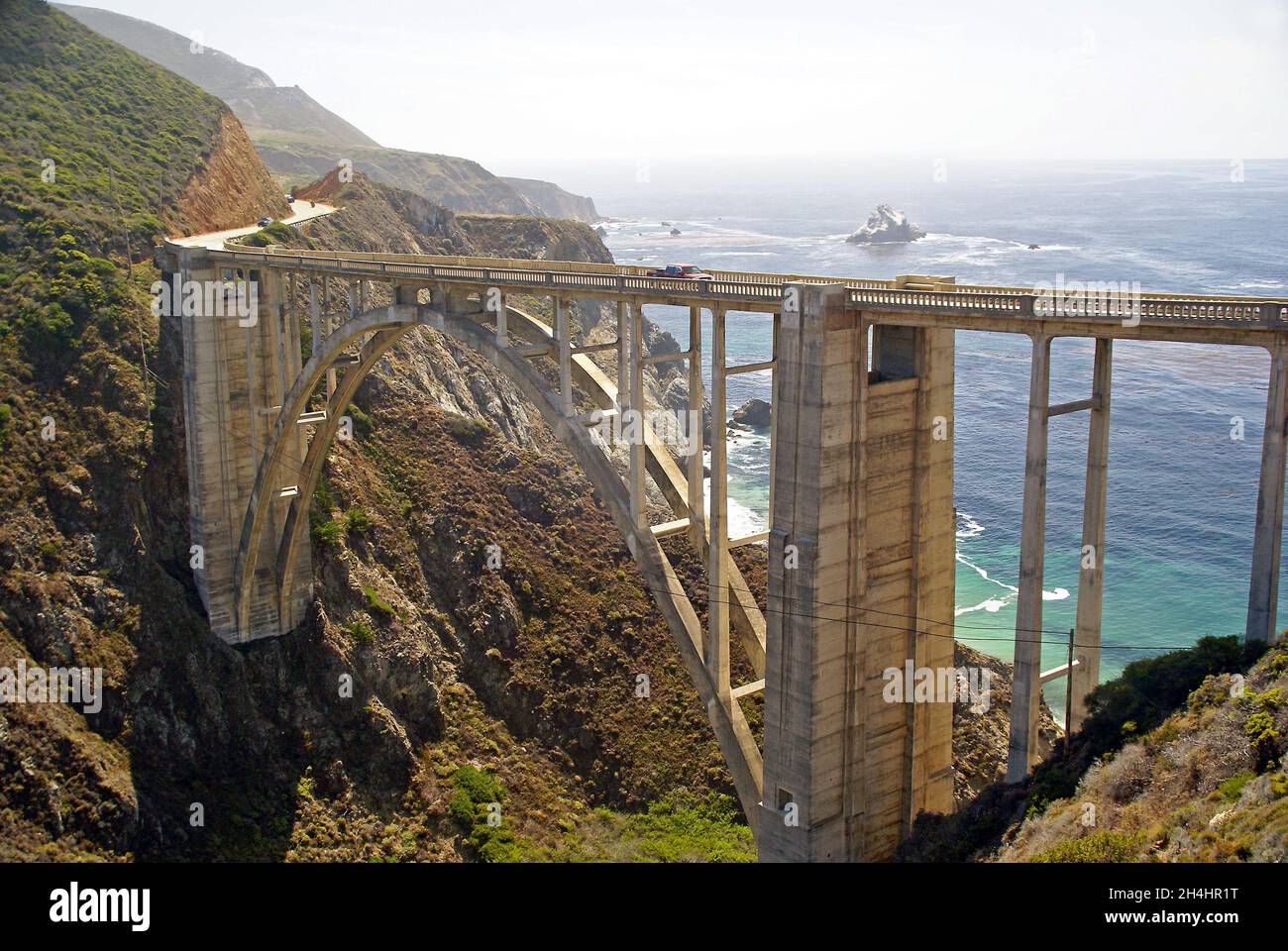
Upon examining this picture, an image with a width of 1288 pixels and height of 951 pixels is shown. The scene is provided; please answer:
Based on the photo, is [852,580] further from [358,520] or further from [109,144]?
[109,144]

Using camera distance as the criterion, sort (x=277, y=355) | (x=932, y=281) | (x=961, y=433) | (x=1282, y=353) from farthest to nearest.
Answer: (x=961, y=433), (x=277, y=355), (x=932, y=281), (x=1282, y=353)

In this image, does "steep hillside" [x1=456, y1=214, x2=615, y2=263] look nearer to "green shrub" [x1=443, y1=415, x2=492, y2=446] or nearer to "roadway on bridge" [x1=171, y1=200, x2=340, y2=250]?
"roadway on bridge" [x1=171, y1=200, x2=340, y2=250]

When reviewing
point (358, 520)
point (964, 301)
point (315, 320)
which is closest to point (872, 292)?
point (964, 301)

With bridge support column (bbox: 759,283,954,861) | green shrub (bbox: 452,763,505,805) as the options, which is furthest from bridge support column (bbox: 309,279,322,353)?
bridge support column (bbox: 759,283,954,861)

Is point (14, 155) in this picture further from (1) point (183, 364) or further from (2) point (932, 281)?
(2) point (932, 281)

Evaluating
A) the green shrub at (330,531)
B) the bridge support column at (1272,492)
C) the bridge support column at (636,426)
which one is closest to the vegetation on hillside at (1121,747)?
the bridge support column at (1272,492)

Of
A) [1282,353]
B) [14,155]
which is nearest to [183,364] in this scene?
[14,155]
